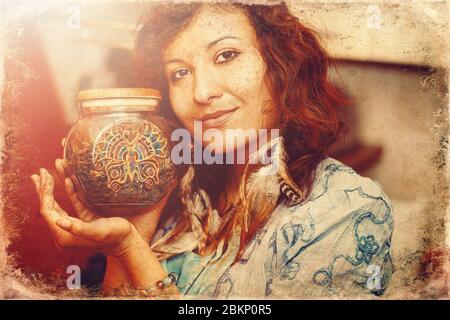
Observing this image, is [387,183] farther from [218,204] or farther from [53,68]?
[53,68]

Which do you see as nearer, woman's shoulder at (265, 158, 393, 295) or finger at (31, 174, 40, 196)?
woman's shoulder at (265, 158, 393, 295)

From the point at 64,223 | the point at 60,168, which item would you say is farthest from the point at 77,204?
the point at 60,168

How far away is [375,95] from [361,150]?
13.7 inches

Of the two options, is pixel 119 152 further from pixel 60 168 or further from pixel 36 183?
pixel 36 183

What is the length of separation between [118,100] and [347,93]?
1.38 m

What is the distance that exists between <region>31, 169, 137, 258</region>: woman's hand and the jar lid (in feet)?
1.59

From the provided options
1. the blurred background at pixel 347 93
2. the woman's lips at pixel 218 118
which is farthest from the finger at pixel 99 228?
the woman's lips at pixel 218 118

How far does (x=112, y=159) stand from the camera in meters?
3.62

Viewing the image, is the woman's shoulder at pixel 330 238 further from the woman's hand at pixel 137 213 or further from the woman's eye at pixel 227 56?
the woman's eye at pixel 227 56

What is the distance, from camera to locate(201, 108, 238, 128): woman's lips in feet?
12.0

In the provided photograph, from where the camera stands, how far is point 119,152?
3621 mm

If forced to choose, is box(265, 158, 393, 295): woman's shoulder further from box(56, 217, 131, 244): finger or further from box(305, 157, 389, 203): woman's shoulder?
box(56, 217, 131, 244): finger

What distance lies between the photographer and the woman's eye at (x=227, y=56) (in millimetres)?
3650

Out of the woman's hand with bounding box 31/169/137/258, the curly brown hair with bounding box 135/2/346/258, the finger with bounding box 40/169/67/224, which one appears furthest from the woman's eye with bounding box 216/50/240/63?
the finger with bounding box 40/169/67/224
